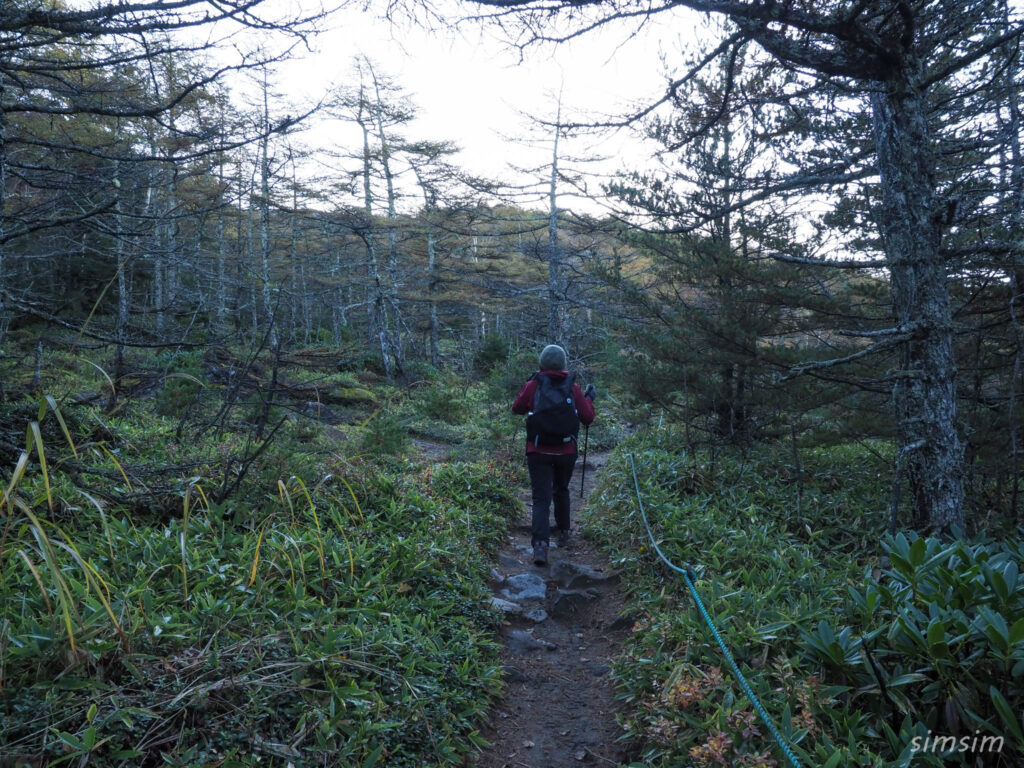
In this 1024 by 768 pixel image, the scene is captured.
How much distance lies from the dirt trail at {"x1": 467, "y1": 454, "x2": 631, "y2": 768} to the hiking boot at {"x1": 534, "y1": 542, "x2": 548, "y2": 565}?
8 cm

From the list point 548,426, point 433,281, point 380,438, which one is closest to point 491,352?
point 433,281

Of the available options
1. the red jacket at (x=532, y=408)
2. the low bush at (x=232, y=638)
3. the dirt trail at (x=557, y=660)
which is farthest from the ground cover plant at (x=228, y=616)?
the red jacket at (x=532, y=408)

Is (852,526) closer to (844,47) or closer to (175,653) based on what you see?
(844,47)

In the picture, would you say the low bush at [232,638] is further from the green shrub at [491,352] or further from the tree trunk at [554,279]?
the green shrub at [491,352]

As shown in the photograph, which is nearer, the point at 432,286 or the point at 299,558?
the point at 299,558

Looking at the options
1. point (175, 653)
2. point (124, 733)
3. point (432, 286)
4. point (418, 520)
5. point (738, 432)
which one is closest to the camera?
point (124, 733)

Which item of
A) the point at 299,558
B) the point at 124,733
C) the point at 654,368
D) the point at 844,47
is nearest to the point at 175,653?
the point at 124,733

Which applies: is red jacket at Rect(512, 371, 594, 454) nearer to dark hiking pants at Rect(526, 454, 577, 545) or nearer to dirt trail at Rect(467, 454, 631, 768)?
dark hiking pants at Rect(526, 454, 577, 545)

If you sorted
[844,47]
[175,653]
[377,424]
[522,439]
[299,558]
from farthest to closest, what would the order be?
[522,439] < [377,424] < [844,47] < [299,558] < [175,653]

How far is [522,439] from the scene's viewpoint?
453 inches

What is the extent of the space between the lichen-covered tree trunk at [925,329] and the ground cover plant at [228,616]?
3.63m

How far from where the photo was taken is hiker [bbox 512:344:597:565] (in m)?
6.08

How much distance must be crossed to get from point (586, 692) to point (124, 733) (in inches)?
110

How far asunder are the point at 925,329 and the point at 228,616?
5.08 m
